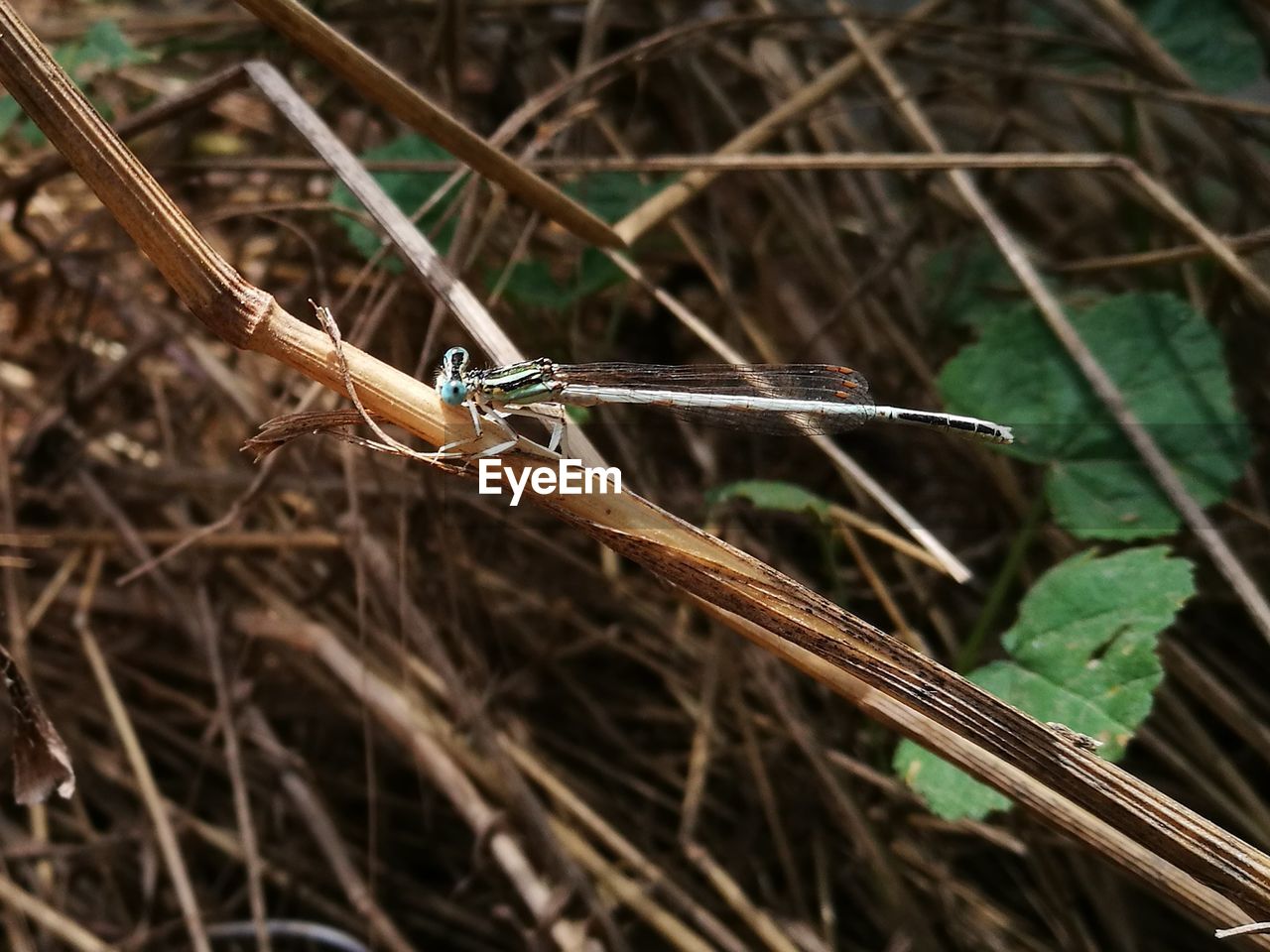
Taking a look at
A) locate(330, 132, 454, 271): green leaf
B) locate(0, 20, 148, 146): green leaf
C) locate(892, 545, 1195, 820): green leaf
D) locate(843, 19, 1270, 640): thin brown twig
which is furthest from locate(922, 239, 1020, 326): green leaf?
locate(0, 20, 148, 146): green leaf

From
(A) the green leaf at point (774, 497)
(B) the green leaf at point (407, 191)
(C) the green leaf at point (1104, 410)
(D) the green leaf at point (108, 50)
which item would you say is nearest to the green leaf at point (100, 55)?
(D) the green leaf at point (108, 50)

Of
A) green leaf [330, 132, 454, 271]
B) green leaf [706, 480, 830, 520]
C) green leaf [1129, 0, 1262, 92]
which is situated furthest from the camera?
green leaf [1129, 0, 1262, 92]

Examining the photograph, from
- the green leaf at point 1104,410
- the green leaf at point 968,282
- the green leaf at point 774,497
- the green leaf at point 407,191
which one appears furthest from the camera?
the green leaf at point 968,282

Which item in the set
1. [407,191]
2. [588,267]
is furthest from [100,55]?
[588,267]

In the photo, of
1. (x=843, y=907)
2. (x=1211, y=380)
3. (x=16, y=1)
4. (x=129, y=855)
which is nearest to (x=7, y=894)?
(x=129, y=855)

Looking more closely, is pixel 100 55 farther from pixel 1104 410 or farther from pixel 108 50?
pixel 1104 410

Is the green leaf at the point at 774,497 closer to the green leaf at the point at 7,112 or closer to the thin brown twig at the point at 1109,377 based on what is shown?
the thin brown twig at the point at 1109,377

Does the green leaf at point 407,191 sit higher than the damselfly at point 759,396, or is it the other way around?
the green leaf at point 407,191

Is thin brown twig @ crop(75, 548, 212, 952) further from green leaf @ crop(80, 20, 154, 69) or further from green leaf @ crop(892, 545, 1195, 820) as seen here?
green leaf @ crop(892, 545, 1195, 820)
